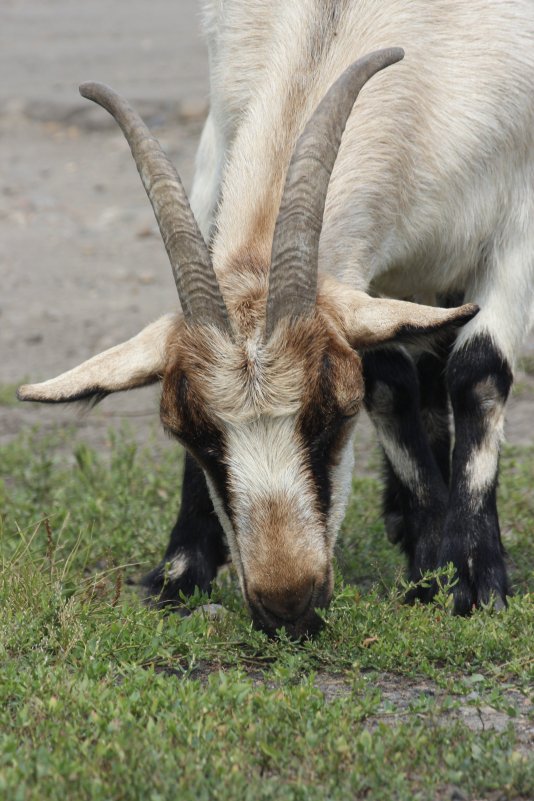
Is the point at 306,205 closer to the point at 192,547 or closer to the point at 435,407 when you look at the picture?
the point at 192,547

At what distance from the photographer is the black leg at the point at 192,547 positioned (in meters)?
5.52

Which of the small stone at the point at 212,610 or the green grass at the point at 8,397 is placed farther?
the green grass at the point at 8,397

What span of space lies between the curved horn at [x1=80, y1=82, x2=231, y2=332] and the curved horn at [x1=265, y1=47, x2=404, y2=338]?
0.19m

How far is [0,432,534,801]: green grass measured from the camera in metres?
3.31

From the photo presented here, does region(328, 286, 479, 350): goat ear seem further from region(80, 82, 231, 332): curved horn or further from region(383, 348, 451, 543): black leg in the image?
region(383, 348, 451, 543): black leg

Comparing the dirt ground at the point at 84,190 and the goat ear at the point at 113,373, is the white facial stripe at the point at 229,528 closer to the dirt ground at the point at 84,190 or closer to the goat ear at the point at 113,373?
the goat ear at the point at 113,373

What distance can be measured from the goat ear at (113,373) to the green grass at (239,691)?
722 mm

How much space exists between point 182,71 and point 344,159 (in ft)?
37.5

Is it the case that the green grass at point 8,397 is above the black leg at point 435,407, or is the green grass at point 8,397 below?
below

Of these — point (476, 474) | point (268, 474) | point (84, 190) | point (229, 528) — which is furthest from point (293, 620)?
point (84, 190)

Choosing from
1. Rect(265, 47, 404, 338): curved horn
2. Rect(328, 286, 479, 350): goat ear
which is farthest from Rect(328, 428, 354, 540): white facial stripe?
Rect(265, 47, 404, 338): curved horn

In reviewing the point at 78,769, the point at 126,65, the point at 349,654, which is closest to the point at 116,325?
the point at 349,654

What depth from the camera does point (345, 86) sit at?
14.5ft

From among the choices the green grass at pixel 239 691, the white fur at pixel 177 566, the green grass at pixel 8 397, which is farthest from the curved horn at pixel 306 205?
the green grass at pixel 8 397
